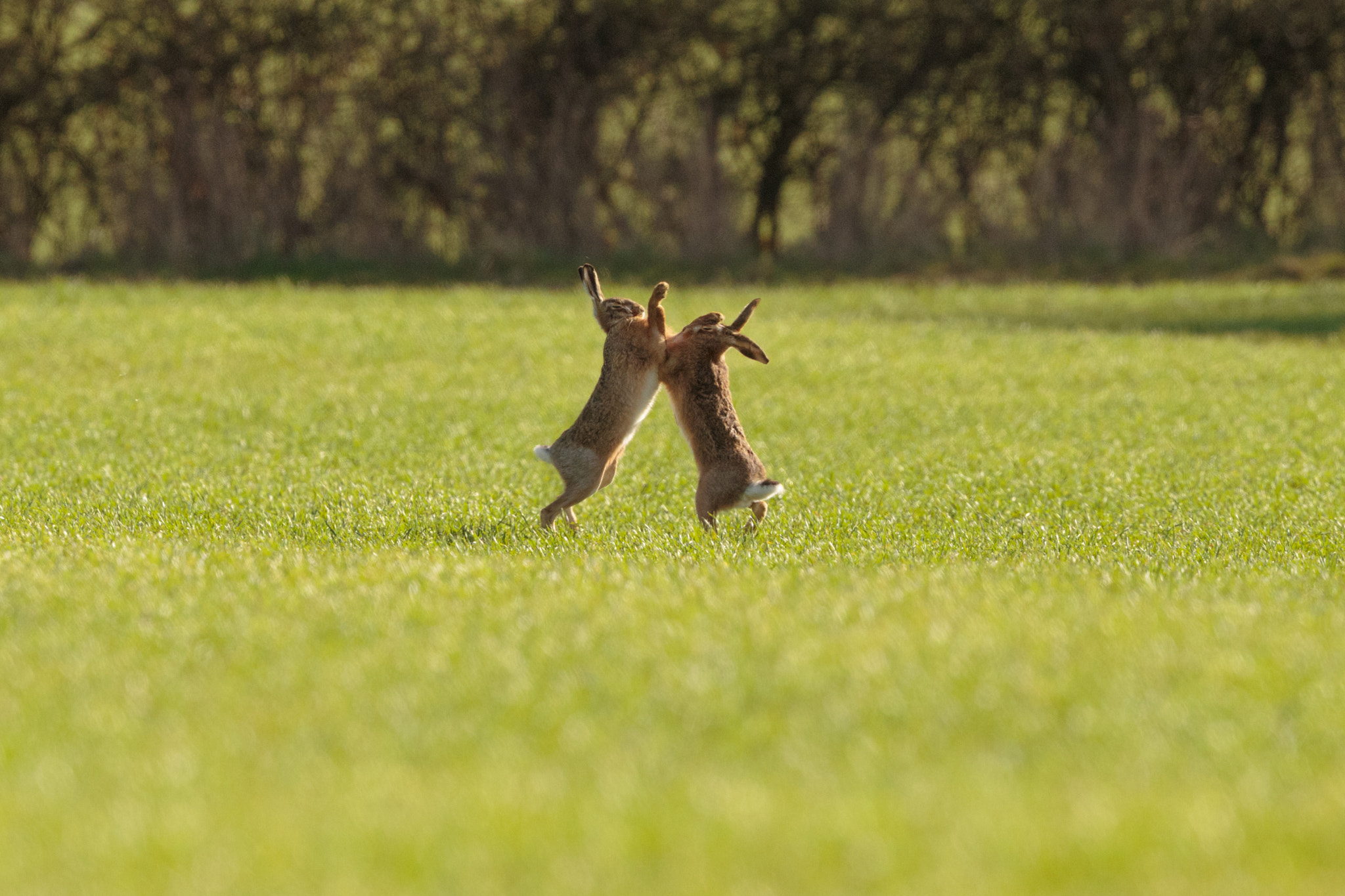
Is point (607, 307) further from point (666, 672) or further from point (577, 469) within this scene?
point (666, 672)

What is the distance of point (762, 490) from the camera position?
8211 mm

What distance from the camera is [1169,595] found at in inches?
269

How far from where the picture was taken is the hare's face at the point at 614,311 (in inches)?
346

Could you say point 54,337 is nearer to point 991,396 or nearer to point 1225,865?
Answer: point 991,396

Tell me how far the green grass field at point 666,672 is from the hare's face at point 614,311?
1.23 meters

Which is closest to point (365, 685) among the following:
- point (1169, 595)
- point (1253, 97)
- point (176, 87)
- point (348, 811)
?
point (348, 811)

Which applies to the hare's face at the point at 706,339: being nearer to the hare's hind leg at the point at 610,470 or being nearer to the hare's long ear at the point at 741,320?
the hare's long ear at the point at 741,320

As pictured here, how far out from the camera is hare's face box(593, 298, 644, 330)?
28.8ft

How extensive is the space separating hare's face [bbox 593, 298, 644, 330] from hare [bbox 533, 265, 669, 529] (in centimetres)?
13

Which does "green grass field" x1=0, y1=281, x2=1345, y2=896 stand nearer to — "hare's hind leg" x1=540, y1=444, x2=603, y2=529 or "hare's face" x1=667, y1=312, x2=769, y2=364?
"hare's hind leg" x1=540, y1=444, x2=603, y2=529

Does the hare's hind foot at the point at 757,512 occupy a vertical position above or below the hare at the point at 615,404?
below

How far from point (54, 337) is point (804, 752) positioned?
1652 cm

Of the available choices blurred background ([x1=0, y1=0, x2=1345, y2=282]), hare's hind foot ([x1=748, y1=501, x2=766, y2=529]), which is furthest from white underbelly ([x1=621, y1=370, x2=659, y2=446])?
blurred background ([x1=0, y1=0, x2=1345, y2=282])

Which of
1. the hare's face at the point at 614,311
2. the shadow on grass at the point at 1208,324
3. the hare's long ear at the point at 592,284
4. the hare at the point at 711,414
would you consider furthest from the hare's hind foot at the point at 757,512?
the shadow on grass at the point at 1208,324
